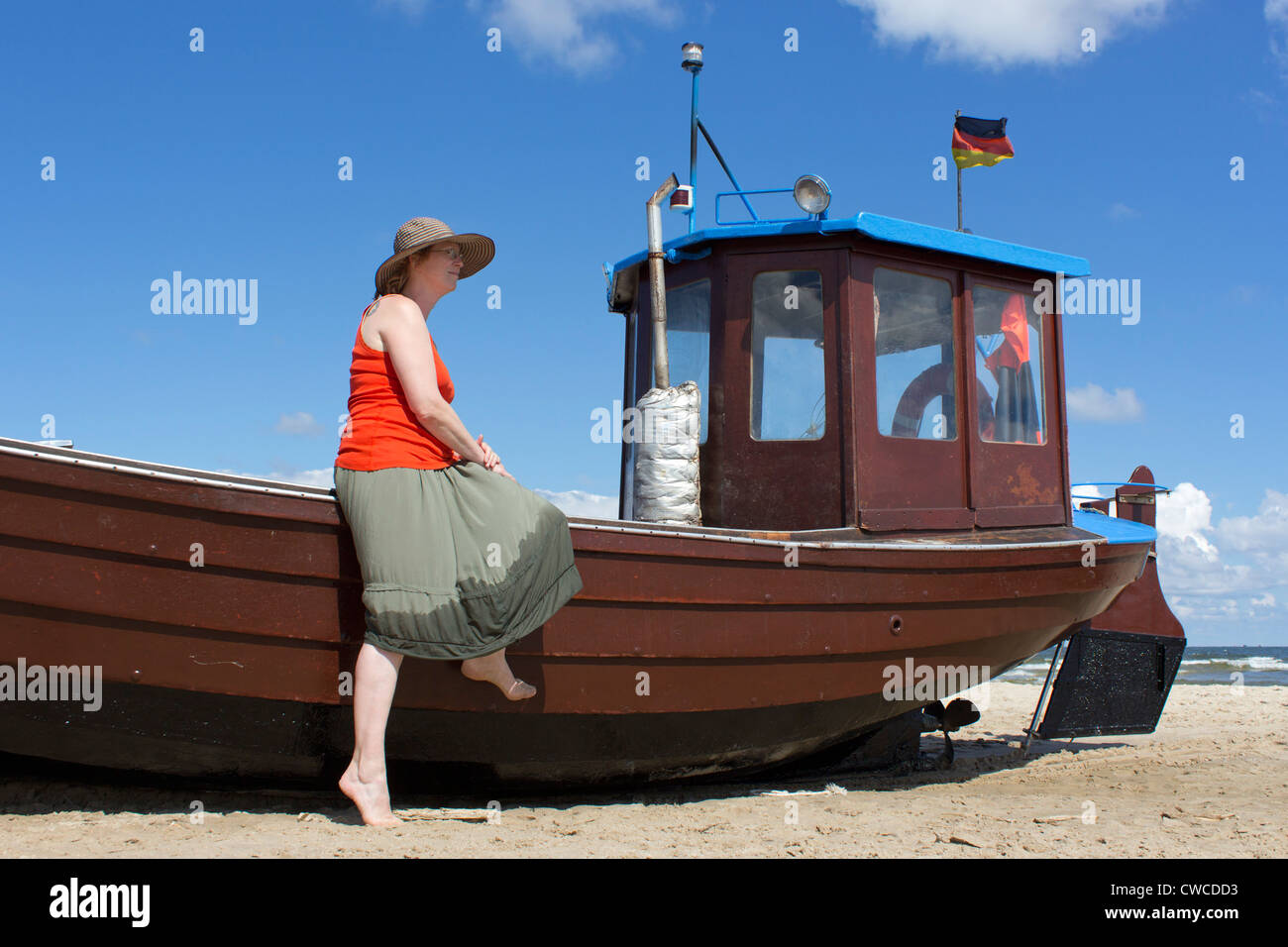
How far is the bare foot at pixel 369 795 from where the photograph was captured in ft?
10.5

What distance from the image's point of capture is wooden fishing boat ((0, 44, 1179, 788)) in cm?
321

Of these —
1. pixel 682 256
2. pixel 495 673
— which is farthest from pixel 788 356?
pixel 495 673

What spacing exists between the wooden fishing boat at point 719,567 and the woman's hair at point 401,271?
30.9 inches

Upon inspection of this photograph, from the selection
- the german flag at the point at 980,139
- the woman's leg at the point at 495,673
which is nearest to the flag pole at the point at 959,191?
the german flag at the point at 980,139

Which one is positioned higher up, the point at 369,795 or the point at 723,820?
the point at 369,795

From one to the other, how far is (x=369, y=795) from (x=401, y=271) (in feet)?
5.76

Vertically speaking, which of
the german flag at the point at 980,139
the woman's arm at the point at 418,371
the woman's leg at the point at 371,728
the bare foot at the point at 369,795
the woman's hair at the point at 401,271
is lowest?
the bare foot at the point at 369,795

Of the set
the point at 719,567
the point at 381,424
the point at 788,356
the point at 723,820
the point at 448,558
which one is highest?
the point at 788,356

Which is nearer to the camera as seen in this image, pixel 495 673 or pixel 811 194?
pixel 495 673

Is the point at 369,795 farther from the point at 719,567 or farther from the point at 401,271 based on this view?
the point at 401,271

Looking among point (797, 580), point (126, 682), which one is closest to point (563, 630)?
point (797, 580)

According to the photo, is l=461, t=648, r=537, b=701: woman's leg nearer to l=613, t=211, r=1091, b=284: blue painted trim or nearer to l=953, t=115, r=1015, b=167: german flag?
l=613, t=211, r=1091, b=284: blue painted trim

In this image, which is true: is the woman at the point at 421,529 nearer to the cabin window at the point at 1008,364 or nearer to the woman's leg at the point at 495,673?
the woman's leg at the point at 495,673

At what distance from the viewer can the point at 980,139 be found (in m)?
5.85
